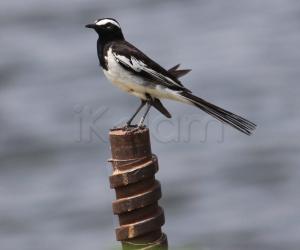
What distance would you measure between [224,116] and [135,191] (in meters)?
1.51

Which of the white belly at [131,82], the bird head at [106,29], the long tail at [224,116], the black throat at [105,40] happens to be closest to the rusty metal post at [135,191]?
the long tail at [224,116]

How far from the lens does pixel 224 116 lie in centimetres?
814

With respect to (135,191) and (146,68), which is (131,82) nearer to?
(146,68)

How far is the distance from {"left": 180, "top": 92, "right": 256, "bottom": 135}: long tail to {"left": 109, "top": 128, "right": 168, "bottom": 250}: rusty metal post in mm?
1241

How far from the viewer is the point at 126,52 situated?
8336 mm

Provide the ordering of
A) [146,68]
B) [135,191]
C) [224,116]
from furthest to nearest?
[146,68] → [224,116] → [135,191]

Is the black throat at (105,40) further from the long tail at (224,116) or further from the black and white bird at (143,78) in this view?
the long tail at (224,116)

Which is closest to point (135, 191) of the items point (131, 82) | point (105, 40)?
point (131, 82)

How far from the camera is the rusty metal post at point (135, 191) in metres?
6.80

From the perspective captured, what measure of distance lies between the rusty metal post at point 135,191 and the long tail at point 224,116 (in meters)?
1.24

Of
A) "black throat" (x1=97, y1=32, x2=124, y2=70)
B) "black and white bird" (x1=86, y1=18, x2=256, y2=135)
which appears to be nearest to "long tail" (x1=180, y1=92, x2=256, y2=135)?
"black and white bird" (x1=86, y1=18, x2=256, y2=135)

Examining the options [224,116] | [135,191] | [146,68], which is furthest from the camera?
[146,68]

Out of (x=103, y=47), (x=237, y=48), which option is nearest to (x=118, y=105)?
(x=237, y=48)

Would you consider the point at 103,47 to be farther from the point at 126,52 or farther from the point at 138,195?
the point at 138,195
